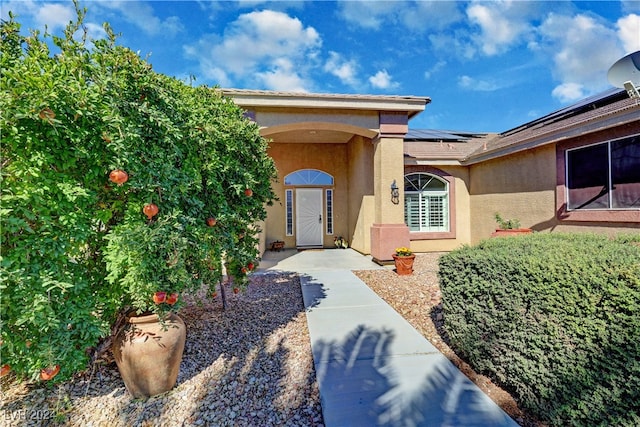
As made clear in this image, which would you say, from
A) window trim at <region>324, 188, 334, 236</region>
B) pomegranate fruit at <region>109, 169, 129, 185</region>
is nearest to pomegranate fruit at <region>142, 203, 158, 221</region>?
pomegranate fruit at <region>109, 169, 129, 185</region>

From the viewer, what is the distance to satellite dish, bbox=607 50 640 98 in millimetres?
4512

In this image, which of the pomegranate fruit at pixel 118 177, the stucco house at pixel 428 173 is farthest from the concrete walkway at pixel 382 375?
the stucco house at pixel 428 173

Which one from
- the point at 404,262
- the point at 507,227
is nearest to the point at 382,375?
the point at 404,262

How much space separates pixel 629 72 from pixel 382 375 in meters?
6.42

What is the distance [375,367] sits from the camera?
2947 millimetres

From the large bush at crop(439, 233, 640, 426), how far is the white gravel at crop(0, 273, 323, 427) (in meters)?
1.81

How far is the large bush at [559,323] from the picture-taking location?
5.98ft

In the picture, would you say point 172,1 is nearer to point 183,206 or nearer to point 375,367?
point 183,206

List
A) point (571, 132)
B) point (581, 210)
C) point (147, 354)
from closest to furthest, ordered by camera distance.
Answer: point (147, 354) → point (571, 132) → point (581, 210)

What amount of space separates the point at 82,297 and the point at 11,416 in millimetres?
1233

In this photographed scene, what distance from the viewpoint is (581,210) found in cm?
648

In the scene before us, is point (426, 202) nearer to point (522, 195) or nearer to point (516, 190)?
point (516, 190)

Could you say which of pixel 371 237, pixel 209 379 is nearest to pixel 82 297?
pixel 209 379

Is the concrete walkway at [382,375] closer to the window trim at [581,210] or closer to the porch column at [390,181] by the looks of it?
the porch column at [390,181]
